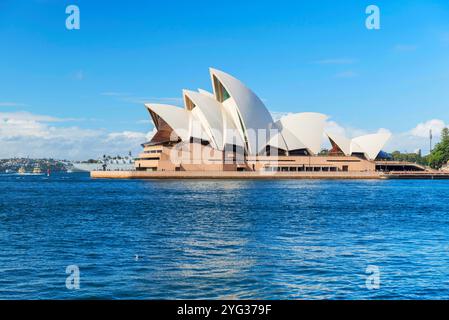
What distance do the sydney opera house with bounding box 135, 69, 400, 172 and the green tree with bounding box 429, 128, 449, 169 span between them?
2081 cm

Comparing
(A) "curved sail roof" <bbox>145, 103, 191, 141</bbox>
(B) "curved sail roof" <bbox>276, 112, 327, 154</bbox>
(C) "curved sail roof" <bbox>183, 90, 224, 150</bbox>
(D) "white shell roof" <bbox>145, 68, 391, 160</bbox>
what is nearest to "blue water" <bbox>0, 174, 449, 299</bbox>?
(D) "white shell roof" <bbox>145, 68, 391, 160</bbox>

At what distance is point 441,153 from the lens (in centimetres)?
10106

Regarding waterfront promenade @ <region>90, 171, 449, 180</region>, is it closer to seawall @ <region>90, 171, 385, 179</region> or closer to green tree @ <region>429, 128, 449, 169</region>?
seawall @ <region>90, 171, 385, 179</region>

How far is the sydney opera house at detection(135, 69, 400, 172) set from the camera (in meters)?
74.7

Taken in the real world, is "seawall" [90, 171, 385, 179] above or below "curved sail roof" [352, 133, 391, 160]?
below

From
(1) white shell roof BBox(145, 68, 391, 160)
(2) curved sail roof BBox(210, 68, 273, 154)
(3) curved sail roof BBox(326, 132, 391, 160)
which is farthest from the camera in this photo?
(3) curved sail roof BBox(326, 132, 391, 160)

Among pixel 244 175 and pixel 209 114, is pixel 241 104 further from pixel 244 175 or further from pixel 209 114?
pixel 244 175

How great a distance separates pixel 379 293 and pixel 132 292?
502 cm

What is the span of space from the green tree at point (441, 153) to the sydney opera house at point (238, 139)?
2081cm

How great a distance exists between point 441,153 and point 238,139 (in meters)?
45.4

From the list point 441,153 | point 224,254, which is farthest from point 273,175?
point 224,254

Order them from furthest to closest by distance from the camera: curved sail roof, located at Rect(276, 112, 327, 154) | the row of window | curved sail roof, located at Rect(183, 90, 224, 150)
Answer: curved sail roof, located at Rect(276, 112, 327, 154), the row of window, curved sail roof, located at Rect(183, 90, 224, 150)

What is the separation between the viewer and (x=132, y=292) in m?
10.9
